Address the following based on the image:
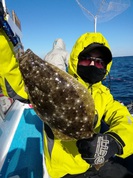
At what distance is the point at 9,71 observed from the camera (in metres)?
2.00

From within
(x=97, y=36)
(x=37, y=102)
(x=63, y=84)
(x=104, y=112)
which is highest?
(x=97, y=36)

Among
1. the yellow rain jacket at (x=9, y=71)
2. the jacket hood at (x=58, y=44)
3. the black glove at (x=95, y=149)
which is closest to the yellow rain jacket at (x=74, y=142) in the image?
the black glove at (x=95, y=149)

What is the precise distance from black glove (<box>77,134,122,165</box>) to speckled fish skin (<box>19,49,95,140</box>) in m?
0.08

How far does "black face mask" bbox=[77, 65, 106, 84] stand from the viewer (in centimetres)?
238

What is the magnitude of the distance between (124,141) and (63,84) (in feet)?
2.99

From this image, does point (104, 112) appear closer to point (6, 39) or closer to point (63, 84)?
point (63, 84)

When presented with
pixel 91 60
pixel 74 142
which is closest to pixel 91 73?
pixel 91 60

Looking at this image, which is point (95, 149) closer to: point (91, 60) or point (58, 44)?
point (91, 60)

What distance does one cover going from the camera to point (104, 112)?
8.46 ft

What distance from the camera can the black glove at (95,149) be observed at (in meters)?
1.70

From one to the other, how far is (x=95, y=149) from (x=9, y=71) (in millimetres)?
1070

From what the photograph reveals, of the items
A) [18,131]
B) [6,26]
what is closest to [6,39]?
[6,26]

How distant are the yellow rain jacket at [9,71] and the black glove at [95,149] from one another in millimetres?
841

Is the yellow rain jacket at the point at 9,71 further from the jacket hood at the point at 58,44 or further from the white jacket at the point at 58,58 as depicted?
the jacket hood at the point at 58,44
